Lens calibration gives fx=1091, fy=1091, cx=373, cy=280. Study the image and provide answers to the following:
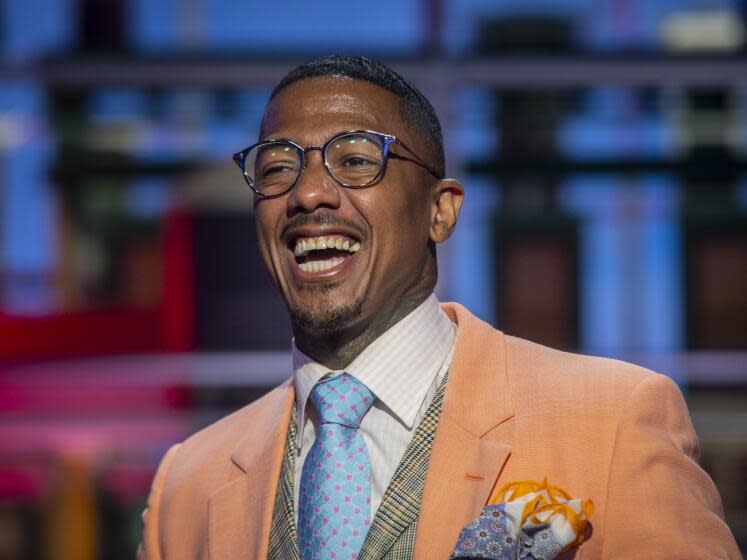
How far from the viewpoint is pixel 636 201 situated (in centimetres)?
510

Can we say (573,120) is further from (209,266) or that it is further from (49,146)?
(49,146)

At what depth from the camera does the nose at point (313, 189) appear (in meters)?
1.55

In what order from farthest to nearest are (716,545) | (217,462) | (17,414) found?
(17,414) < (217,462) < (716,545)

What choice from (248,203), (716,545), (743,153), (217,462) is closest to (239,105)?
(248,203)

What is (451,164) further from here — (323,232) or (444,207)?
(323,232)

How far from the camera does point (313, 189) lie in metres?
1.55

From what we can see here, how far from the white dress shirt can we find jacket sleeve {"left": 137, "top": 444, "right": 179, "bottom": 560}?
285 millimetres

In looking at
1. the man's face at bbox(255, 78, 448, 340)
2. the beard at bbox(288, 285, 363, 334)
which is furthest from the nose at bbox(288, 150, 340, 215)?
the beard at bbox(288, 285, 363, 334)

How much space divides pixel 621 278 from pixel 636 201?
374 millimetres

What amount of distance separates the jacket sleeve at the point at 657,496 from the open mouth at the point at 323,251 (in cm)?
45

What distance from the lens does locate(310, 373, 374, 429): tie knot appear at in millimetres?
1554

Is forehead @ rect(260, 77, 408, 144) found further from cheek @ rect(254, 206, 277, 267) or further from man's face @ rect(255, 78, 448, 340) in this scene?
cheek @ rect(254, 206, 277, 267)

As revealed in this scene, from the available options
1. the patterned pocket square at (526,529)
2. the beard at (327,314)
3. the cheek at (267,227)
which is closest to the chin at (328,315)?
the beard at (327,314)

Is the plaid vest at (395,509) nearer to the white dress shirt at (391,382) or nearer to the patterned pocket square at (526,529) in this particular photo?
the white dress shirt at (391,382)
